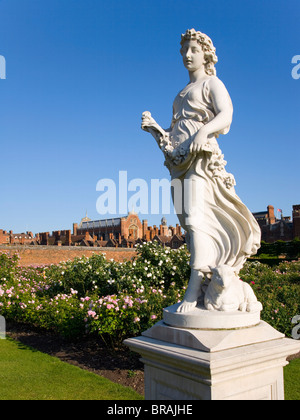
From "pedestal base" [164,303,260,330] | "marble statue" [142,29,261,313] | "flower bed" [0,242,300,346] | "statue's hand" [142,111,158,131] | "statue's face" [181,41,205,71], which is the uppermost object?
"statue's face" [181,41,205,71]

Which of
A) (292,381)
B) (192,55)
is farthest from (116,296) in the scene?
(192,55)

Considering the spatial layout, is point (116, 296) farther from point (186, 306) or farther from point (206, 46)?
point (206, 46)

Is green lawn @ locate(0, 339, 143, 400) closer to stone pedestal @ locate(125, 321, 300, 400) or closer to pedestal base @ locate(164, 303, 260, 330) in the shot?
stone pedestal @ locate(125, 321, 300, 400)

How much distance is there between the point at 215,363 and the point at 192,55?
9.26 feet

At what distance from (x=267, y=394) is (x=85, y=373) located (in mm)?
3586

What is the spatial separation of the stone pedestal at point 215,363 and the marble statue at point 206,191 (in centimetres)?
29

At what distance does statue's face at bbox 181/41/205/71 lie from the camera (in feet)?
11.4

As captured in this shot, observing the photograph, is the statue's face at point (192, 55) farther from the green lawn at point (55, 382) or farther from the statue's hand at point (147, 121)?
the green lawn at point (55, 382)

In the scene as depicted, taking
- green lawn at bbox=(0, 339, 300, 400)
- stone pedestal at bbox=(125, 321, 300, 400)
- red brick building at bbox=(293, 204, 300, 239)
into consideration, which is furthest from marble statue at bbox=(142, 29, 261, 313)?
red brick building at bbox=(293, 204, 300, 239)

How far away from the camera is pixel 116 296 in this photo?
6867 millimetres

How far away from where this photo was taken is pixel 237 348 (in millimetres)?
2736

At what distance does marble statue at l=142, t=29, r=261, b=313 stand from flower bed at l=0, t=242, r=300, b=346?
10.3 feet
